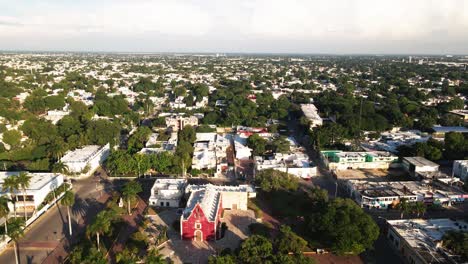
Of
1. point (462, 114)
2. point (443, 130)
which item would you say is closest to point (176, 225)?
point (443, 130)

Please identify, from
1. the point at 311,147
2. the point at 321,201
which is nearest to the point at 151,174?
the point at 321,201

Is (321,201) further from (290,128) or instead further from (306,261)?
(290,128)

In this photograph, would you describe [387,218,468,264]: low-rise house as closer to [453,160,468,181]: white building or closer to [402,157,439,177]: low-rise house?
[402,157,439,177]: low-rise house

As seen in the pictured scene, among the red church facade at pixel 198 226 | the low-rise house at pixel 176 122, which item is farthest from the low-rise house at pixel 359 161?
the low-rise house at pixel 176 122

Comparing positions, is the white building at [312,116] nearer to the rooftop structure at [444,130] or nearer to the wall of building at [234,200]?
the rooftop structure at [444,130]

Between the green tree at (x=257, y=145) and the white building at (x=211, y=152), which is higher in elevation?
the green tree at (x=257, y=145)

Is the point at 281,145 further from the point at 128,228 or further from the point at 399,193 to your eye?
the point at 128,228

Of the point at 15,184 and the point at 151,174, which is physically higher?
the point at 15,184
